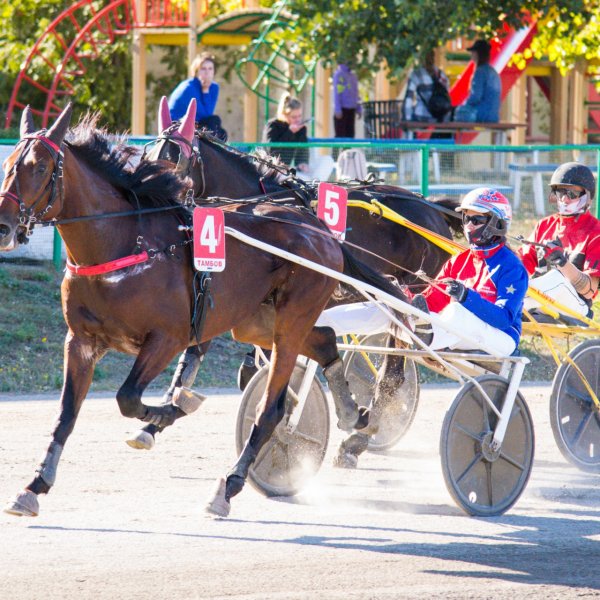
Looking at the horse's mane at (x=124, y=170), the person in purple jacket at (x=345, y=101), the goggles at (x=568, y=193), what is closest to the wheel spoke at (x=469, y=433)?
the horse's mane at (x=124, y=170)

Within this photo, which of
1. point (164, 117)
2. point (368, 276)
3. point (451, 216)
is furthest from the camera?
point (451, 216)

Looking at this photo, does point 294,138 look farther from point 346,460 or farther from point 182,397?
point 182,397

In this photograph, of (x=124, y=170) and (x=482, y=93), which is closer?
(x=124, y=170)

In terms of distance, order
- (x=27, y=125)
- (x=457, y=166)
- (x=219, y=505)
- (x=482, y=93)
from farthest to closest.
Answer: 1. (x=482, y=93)
2. (x=457, y=166)
3. (x=219, y=505)
4. (x=27, y=125)

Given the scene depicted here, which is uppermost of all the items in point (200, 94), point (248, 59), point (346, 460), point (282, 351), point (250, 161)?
point (248, 59)

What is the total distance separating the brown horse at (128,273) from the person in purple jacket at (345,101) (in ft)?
38.4

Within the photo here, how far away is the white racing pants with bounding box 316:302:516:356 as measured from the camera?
6375 millimetres

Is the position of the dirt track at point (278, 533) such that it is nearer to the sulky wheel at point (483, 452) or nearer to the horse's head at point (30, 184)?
the sulky wheel at point (483, 452)

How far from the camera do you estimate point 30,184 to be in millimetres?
5367

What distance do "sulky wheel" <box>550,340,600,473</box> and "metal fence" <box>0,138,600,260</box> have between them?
506 cm

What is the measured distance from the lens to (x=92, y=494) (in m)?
6.39

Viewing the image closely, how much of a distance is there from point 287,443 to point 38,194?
193 centimetres

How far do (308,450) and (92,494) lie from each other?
3.63ft

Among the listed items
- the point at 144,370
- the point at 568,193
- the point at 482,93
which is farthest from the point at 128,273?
the point at 482,93
